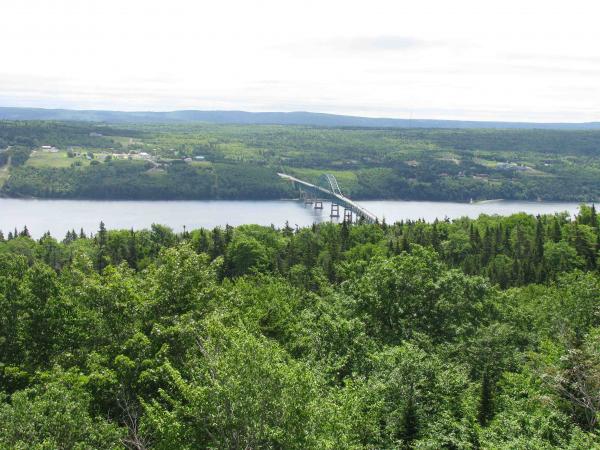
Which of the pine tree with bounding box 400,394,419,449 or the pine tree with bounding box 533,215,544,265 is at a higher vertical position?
the pine tree with bounding box 400,394,419,449

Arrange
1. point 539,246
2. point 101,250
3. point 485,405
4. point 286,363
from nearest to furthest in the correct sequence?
point 286,363 → point 485,405 → point 539,246 → point 101,250

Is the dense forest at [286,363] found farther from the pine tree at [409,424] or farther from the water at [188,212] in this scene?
the water at [188,212]

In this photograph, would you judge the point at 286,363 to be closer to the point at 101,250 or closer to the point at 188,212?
the point at 101,250

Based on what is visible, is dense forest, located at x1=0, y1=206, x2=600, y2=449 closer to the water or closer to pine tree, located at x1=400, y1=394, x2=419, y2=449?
pine tree, located at x1=400, y1=394, x2=419, y2=449

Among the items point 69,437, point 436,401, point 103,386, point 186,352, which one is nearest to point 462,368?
point 436,401

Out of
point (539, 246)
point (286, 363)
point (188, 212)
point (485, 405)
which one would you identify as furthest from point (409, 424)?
point (188, 212)

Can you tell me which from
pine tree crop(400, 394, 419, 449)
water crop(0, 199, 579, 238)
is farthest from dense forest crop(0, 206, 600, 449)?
water crop(0, 199, 579, 238)

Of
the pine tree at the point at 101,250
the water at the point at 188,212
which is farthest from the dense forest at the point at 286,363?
the water at the point at 188,212
